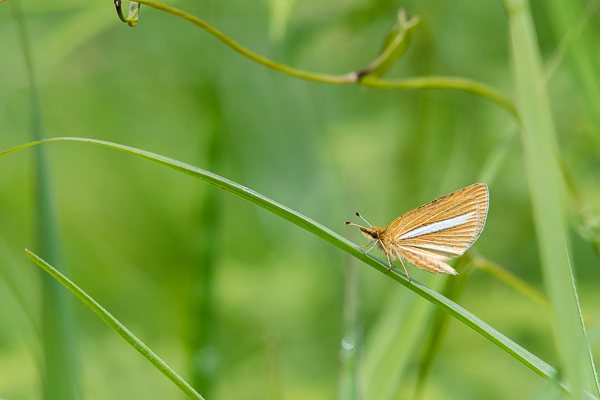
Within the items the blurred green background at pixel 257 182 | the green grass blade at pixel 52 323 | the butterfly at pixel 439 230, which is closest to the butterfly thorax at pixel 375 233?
the butterfly at pixel 439 230

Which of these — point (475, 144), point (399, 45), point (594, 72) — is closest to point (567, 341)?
point (399, 45)

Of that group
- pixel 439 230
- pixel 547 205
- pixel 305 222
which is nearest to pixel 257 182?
pixel 439 230

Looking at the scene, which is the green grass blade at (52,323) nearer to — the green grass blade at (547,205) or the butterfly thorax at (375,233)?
the butterfly thorax at (375,233)

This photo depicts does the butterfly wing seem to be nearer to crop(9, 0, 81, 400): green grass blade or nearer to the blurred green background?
crop(9, 0, 81, 400): green grass blade

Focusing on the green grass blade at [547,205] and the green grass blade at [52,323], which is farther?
the green grass blade at [52,323]

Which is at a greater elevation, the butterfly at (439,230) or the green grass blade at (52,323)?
the butterfly at (439,230)

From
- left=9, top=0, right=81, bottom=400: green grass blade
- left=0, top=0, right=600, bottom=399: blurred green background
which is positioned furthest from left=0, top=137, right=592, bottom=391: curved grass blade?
left=0, top=0, right=600, bottom=399: blurred green background

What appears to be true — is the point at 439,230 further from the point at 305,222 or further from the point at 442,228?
the point at 305,222
